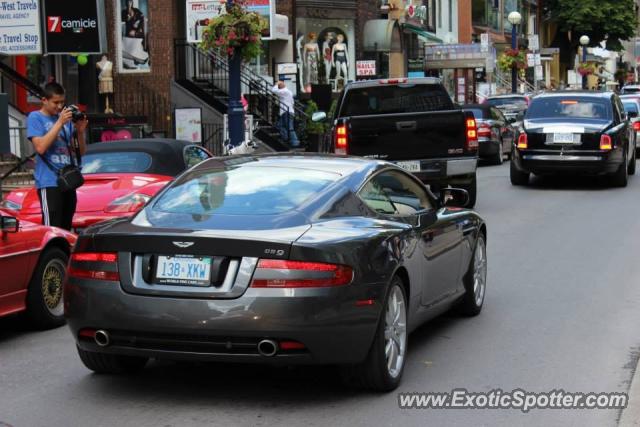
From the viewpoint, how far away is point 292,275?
5793 mm

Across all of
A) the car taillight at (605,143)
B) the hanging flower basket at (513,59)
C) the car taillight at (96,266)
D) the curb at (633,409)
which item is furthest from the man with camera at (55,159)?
the hanging flower basket at (513,59)

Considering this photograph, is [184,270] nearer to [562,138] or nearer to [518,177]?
[562,138]

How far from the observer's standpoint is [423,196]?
7.80 metres

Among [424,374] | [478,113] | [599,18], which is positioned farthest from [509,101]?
[599,18]

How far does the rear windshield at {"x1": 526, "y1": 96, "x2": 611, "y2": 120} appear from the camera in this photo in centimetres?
1983

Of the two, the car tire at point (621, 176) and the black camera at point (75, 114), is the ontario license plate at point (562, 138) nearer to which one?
the car tire at point (621, 176)

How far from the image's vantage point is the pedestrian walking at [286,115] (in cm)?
2925

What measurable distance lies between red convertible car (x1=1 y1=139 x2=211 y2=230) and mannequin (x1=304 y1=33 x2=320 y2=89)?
23.8 meters

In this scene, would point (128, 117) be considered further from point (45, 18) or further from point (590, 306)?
point (590, 306)

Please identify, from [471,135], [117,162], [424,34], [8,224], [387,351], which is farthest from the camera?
[424,34]

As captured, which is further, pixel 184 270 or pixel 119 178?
pixel 119 178

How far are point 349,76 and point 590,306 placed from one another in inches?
1181

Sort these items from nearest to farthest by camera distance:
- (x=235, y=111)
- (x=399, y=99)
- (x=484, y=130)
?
(x=399, y=99), (x=235, y=111), (x=484, y=130)

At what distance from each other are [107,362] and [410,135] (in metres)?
9.57
